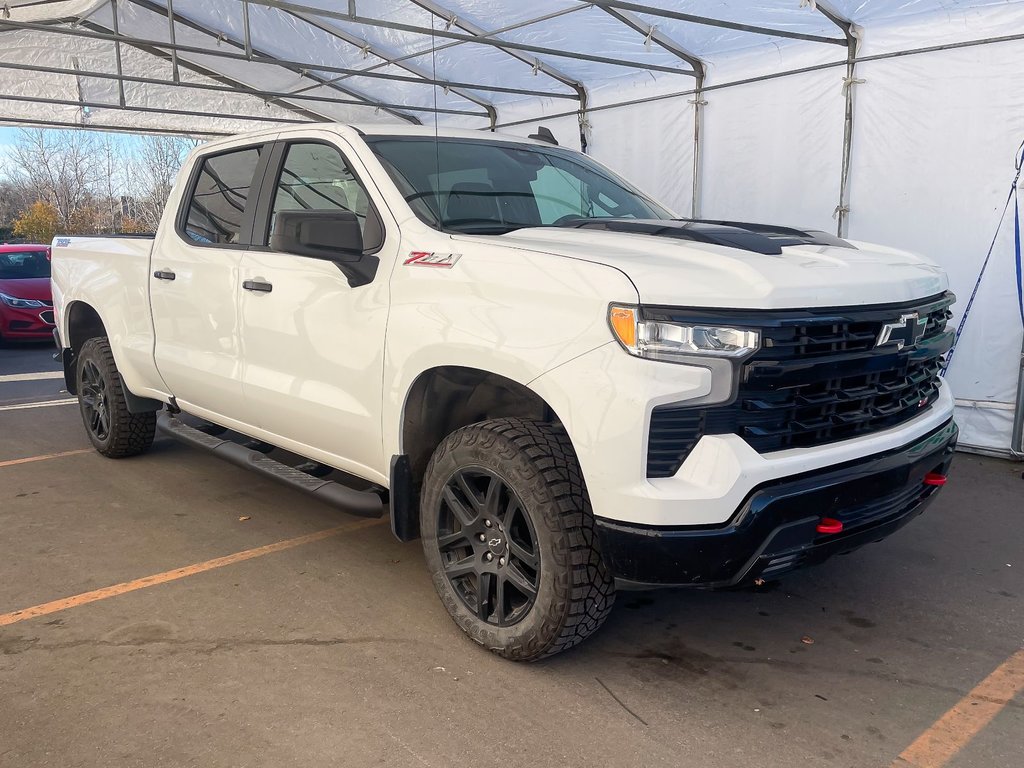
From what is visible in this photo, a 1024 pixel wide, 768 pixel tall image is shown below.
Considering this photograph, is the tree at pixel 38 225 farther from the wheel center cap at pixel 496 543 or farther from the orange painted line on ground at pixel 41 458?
the wheel center cap at pixel 496 543

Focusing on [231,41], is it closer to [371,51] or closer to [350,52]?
[350,52]

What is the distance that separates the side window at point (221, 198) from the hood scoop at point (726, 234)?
1745 millimetres

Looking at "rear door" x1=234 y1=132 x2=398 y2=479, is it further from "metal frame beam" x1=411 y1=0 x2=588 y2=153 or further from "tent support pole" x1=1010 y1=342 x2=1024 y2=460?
"metal frame beam" x1=411 y1=0 x2=588 y2=153

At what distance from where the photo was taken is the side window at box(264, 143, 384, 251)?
3556mm

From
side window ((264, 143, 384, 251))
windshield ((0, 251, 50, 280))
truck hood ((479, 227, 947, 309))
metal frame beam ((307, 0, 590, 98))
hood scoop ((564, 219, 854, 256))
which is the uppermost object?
metal frame beam ((307, 0, 590, 98))

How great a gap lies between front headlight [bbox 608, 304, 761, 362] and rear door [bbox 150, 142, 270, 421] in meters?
2.31

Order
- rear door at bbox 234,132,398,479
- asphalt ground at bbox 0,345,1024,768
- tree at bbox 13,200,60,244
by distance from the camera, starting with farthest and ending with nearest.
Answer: tree at bbox 13,200,60,244, rear door at bbox 234,132,398,479, asphalt ground at bbox 0,345,1024,768

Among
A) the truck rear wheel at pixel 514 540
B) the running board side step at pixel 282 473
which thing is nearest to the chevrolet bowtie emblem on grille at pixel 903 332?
the truck rear wheel at pixel 514 540

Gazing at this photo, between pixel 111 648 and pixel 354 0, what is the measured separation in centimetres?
714

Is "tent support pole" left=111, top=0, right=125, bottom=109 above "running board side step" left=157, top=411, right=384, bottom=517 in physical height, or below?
above

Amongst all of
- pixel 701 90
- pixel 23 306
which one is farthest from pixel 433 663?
pixel 23 306

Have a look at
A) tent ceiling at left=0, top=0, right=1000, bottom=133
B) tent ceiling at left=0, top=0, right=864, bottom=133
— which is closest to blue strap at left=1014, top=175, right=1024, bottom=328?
tent ceiling at left=0, top=0, right=1000, bottom=133

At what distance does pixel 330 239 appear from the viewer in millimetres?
3236

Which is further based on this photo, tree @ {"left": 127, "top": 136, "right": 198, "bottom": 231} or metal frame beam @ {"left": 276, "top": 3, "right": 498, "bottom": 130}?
tree @ {"left": 127, "top": 136, "right": 198, "bottom": 231}
